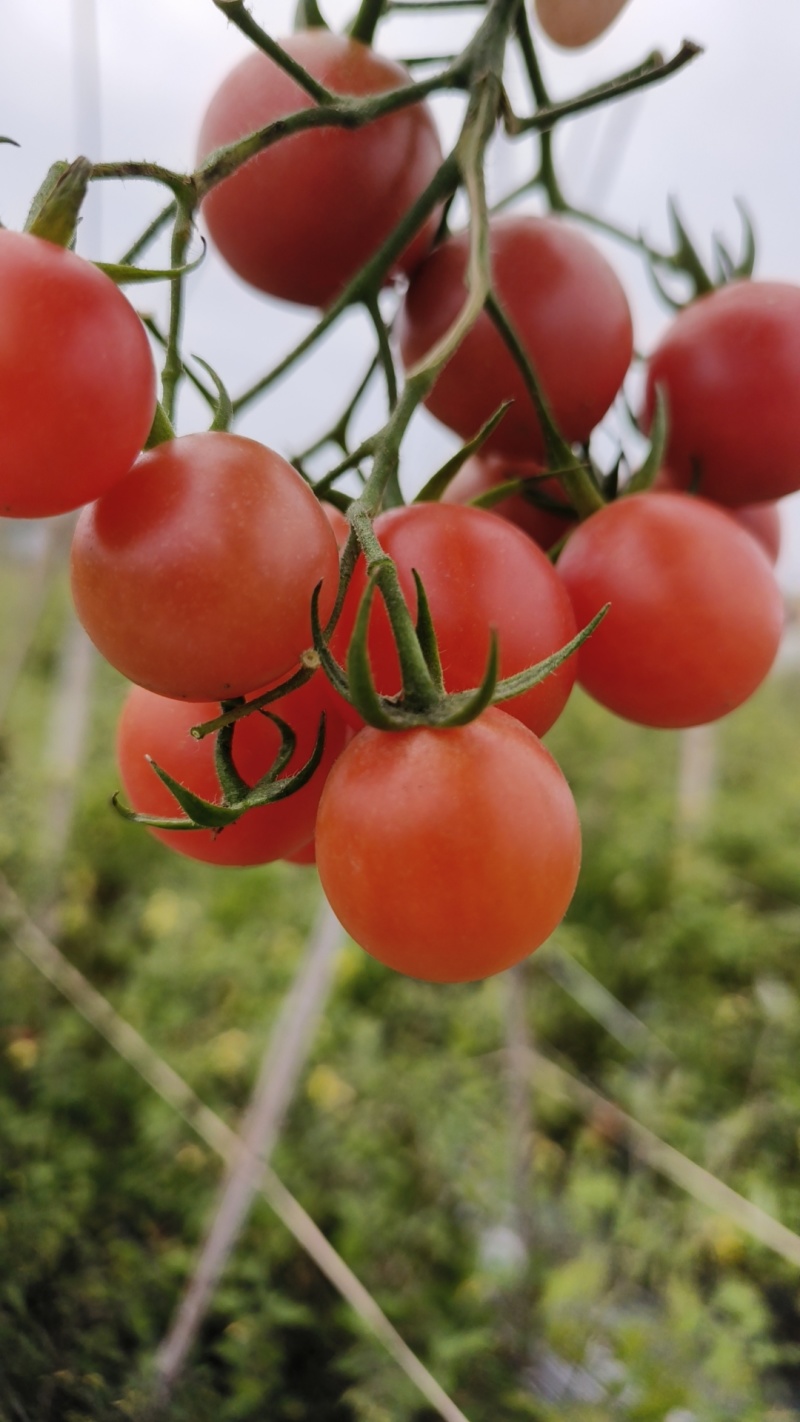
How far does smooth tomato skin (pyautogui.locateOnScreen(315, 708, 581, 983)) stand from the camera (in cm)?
30

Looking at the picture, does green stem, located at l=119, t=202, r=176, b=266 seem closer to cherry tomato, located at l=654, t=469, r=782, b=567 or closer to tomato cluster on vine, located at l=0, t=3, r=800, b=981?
tomato cluster on vine, located at l=0, t=3, r=800, b=981

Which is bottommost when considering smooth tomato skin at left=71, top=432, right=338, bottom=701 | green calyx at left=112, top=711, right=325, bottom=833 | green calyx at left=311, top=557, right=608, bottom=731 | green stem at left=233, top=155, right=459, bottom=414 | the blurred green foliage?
the blurred green foliage

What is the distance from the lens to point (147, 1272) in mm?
980

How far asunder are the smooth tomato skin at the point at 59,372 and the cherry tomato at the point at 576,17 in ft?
1.10

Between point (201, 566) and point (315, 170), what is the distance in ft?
0.83

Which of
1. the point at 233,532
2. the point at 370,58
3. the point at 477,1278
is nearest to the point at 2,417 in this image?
the point at 233,532

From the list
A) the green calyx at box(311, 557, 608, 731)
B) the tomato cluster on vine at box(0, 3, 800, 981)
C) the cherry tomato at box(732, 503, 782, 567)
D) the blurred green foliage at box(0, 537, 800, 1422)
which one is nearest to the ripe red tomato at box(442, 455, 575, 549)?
the tomato cluster on vine at box(0, 3, 800, 981)

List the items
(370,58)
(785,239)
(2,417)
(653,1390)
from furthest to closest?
(785,239)
(653,1390)
(370,58)
(2,417)

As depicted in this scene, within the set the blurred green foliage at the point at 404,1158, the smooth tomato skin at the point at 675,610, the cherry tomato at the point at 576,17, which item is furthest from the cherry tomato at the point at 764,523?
the blurred green foliage at the point at 404,1158

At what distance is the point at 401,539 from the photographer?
14.3 inches

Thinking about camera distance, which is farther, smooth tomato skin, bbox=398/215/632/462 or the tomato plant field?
smooth tomato skin, bbox=398/215/632/462

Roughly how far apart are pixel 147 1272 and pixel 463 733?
91cm

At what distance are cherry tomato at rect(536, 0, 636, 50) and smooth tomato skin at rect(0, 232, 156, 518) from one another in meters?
0.34

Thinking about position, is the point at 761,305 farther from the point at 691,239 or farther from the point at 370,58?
the point at 370,58
